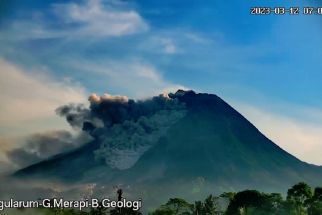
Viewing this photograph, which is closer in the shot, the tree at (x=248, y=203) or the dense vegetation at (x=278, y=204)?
the dense vegetation at (x=278, y=204)

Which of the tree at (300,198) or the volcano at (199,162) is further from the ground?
the volcano at (199,162)

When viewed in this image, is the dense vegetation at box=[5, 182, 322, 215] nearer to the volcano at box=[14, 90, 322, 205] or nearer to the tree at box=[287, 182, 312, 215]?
the tree at box=[287, 182, 312, 215]

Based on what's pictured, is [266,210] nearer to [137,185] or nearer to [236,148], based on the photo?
[137,185]

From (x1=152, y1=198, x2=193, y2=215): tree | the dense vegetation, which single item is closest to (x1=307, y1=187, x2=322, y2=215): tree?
the dense vegetation

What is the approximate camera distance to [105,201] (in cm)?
854

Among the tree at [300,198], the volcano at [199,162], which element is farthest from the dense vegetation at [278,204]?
the volcano at [199,162]

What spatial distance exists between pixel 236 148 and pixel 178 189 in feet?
61.7

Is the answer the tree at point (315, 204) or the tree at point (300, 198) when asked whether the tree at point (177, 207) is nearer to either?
the tree at point (300, 198)

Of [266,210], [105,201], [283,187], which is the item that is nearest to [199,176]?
[283,187]

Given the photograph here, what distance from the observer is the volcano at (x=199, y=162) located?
295ft

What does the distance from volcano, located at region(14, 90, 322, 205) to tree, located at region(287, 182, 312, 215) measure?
2548 inches

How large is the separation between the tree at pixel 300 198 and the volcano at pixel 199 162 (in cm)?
6473

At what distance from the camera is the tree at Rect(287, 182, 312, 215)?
64.2 feet

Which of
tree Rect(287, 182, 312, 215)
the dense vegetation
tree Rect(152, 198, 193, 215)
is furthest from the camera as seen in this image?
tree Rect(152, 198, 193, 215)
